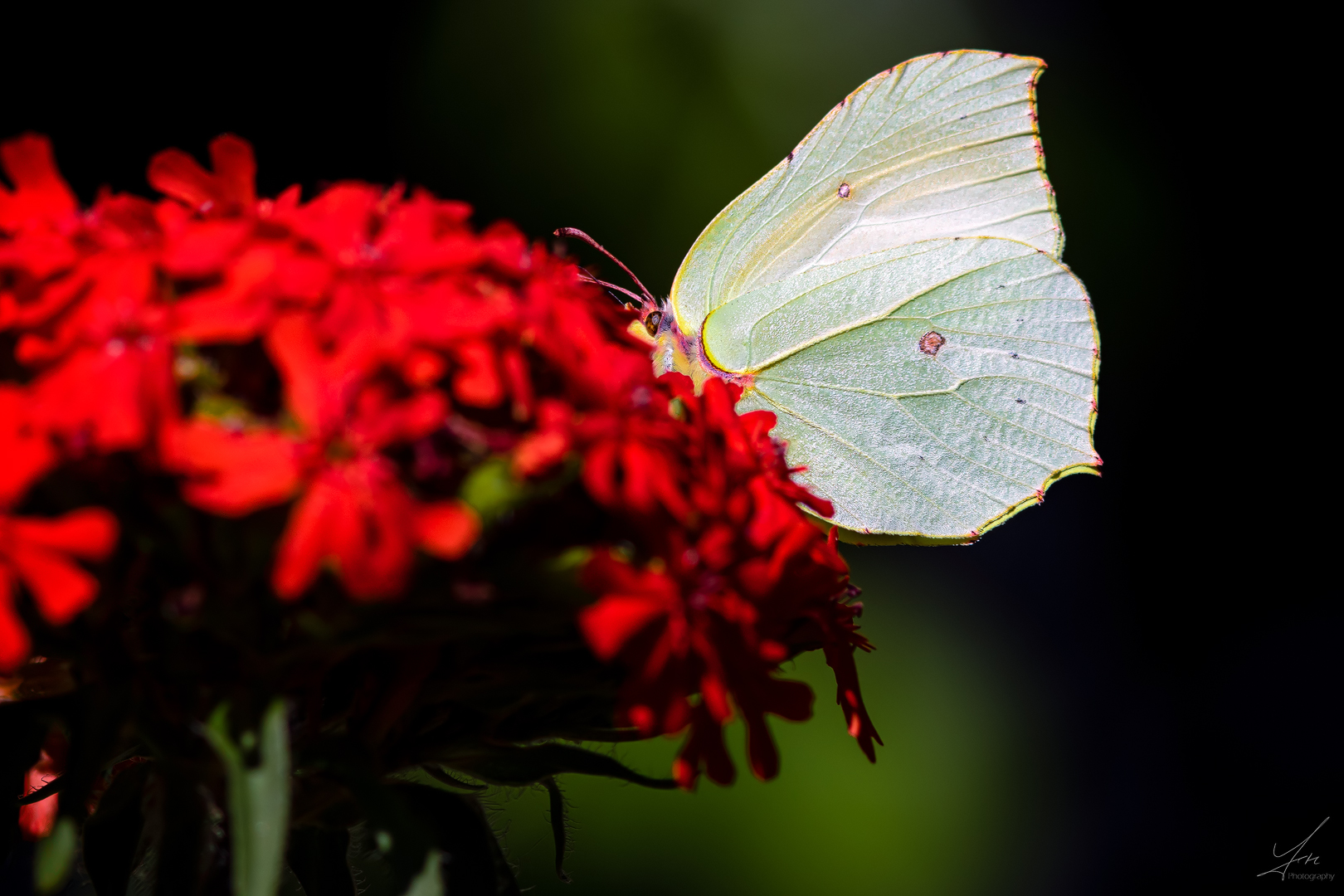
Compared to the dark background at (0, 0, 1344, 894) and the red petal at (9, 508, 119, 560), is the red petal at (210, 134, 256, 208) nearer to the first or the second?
the red petal at (9, 508, 119, 560)

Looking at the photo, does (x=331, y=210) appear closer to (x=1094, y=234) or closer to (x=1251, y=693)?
(x=1094, y=234)

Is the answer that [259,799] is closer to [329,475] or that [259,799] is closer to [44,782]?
[329,475]

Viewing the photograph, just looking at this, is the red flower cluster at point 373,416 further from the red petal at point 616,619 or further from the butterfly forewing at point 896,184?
the butterfly forewing at point 896,184

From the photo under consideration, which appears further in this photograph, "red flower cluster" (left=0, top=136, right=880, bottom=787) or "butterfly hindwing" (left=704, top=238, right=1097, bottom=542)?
"butterfly hindwing" (left=704, top=238, right=1097, bottom=542)

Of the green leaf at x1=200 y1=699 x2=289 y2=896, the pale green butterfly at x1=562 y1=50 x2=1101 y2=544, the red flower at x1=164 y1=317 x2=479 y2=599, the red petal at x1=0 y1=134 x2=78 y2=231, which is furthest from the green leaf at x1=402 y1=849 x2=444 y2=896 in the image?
the pale green butterfly at x1=562 y1=50 x2=1101 y2=544

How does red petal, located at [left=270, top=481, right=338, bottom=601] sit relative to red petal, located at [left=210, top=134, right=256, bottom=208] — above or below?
below
